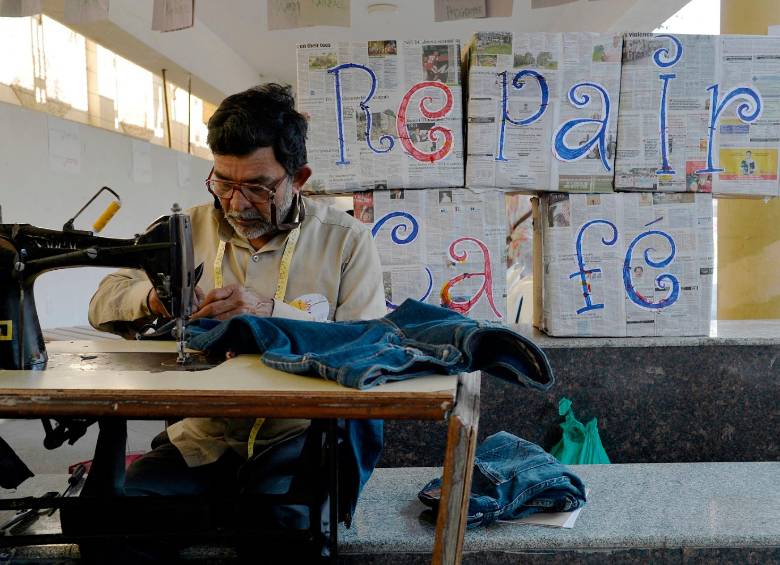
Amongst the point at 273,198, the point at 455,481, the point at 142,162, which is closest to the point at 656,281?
the point at 273,198

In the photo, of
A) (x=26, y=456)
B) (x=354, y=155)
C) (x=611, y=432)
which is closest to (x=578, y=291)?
(x=611, y=432)

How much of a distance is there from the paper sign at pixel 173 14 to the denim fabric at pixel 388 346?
1.40m

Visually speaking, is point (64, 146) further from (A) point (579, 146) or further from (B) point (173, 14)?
(A) point (579, 146)

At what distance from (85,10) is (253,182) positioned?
1220 millimetres

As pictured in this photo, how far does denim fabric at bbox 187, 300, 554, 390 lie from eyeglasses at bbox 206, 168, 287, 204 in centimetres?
47

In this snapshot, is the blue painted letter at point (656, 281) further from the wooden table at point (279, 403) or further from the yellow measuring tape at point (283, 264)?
the wooden table at point (279, 403)

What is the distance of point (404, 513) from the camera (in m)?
1.80

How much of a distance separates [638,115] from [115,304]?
1853 mm

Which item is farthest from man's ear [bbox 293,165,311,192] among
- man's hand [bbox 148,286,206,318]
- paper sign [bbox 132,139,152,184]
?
paper sign [bbox 132,139,152,184]

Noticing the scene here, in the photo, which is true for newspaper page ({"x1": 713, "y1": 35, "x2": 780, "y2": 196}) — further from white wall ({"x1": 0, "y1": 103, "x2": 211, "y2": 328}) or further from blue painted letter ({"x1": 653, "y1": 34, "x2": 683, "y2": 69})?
white wall ({"x1": 0, "y1": 103, "x2": 211, "y2": 328})

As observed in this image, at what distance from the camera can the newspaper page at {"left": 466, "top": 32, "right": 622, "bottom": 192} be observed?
8.11ft

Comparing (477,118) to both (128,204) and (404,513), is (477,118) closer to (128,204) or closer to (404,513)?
(404,513)

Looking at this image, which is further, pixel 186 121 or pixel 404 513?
pixel 186 121

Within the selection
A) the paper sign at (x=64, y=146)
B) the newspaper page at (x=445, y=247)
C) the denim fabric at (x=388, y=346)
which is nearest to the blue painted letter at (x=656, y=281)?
the newspaper page at (x=445, y=247)
